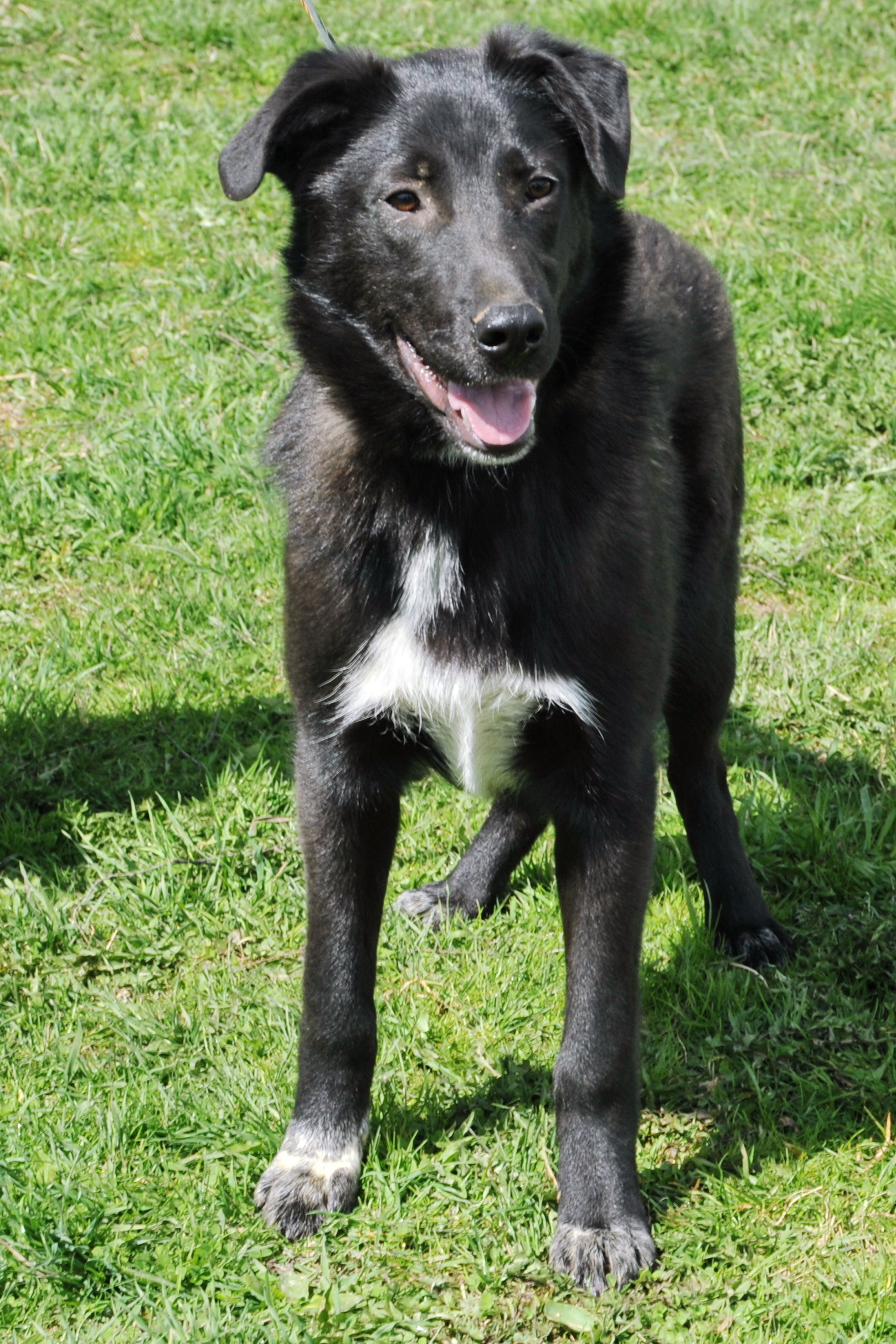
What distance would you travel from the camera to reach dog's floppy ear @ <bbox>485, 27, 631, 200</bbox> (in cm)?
265

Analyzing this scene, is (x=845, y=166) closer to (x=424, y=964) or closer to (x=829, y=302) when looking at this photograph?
(x=829, y=302)

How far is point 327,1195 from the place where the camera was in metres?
2.84

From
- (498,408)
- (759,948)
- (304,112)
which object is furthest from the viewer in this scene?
(759,948)

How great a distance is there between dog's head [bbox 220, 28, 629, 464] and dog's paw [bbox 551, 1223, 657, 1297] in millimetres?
1422

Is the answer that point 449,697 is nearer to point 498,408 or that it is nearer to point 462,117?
point 498,408

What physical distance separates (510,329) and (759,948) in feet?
5.79

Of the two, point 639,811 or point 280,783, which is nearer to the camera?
point 639,811

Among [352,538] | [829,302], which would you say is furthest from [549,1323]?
[829,302]

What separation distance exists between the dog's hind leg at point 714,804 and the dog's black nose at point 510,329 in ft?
4.11

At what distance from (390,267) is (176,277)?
3.64 meters

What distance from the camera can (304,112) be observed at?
8.79 feet

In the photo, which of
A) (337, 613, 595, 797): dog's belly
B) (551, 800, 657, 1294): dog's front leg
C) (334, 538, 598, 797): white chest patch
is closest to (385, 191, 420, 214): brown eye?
(334, 538, 598, 797): white chest patch

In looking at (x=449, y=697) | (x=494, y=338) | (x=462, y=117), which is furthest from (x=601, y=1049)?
(x=462, y=117)

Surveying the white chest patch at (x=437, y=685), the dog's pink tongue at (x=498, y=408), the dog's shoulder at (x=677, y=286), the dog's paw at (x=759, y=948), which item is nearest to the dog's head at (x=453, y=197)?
the dog's pink tongue at (x=498, y=408)
